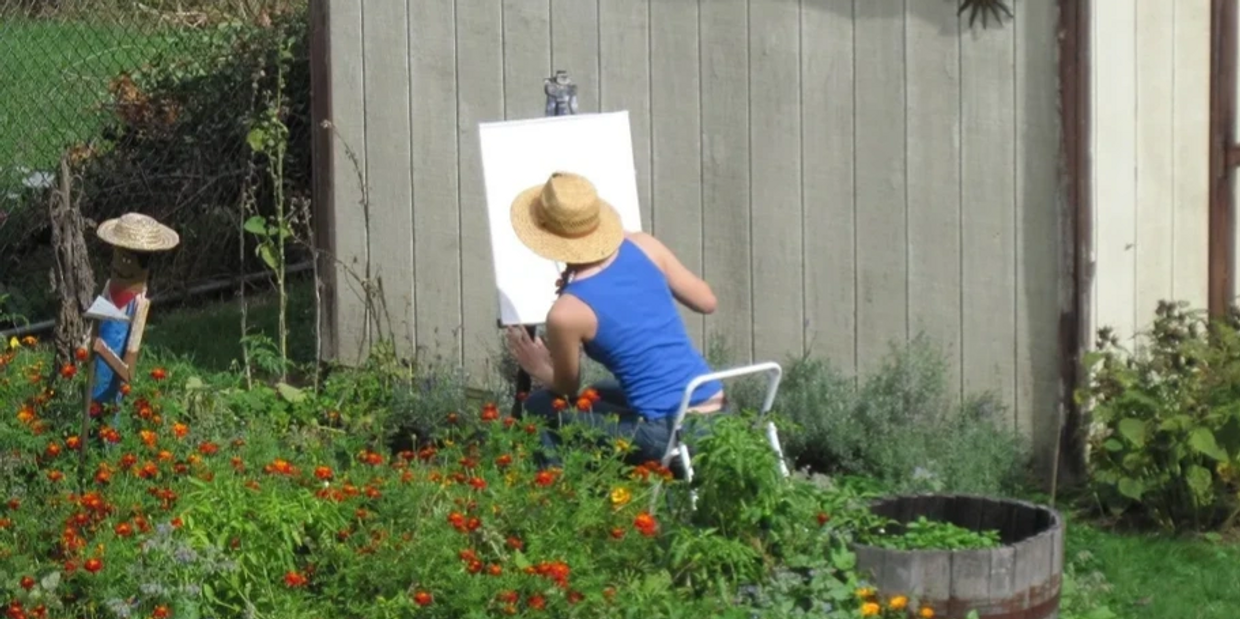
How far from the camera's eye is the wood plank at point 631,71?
7.37m

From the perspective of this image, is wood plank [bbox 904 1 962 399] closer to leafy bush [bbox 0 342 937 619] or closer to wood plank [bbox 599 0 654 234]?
wood plank [bbox 599 0 654 234]

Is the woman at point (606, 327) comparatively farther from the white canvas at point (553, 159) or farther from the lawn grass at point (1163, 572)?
the lawn grass at point (1163, 572)

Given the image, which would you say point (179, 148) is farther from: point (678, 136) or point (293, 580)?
point (293, 580)

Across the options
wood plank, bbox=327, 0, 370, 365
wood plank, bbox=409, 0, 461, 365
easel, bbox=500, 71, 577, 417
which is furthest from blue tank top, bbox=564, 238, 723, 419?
wood plank, bbox=327, 0, 370, 365

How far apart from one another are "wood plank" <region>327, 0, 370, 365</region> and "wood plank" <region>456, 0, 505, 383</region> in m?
0.45

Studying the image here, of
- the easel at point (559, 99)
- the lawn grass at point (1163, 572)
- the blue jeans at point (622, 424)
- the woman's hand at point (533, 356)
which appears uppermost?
the easel at point (559, 99)

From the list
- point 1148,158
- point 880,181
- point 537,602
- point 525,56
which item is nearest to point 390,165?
point 525,56

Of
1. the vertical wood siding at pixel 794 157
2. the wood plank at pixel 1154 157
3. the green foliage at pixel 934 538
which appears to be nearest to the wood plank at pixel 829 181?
the vertical wood siding at pixel 794 157

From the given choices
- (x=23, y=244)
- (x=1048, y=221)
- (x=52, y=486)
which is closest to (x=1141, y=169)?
(x=1048, y=221)

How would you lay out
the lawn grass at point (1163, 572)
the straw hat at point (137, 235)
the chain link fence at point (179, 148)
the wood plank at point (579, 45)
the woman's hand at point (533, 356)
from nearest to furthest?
1. the lawn grass at point (1163, 572)
2. the woman's hand at point (533, 356)
3. the straw hat at point (137, 235)
4. the wood plank at point (579, 45)
5. the chain link fence at point (179, 148)

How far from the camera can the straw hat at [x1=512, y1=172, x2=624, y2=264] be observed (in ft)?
19.1

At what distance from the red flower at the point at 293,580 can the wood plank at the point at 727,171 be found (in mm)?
2730

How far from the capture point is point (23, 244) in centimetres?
1028

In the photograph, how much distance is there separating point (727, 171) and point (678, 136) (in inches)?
9.4
